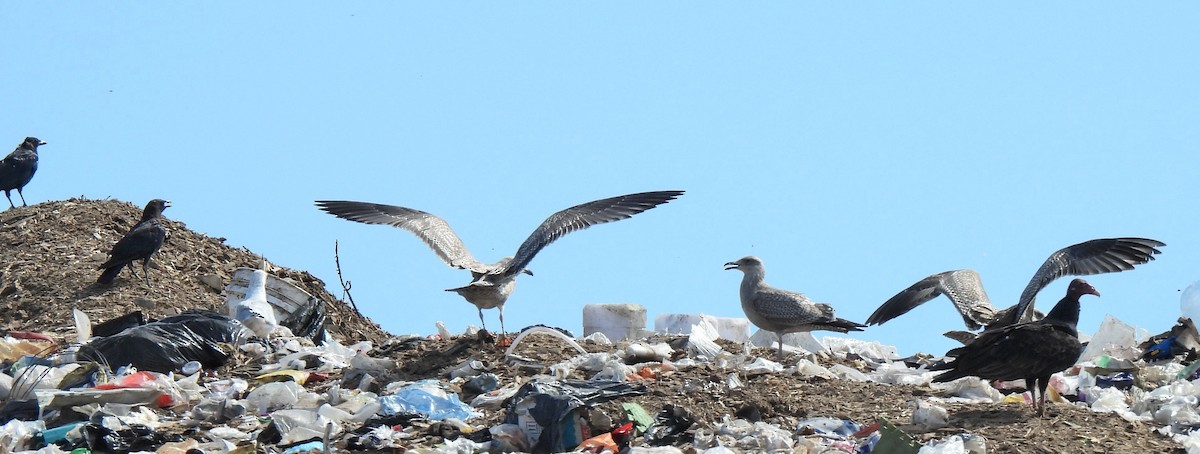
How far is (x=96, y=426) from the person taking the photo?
24.1ft

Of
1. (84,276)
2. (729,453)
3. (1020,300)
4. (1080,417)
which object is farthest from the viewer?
(84,276)

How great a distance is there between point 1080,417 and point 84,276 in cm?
977

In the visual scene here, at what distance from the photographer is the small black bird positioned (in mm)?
7242

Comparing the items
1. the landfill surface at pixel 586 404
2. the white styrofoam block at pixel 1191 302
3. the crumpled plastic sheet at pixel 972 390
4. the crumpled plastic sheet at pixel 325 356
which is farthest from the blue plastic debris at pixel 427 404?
the white styrofoam block at pixel 1191 302

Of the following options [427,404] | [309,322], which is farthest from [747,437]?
[309,322]

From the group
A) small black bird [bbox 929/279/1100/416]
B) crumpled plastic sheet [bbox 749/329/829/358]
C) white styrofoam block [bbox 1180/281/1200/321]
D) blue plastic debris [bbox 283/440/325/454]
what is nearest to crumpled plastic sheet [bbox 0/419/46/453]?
blue plastic debris [bbox 283/440/325/454]

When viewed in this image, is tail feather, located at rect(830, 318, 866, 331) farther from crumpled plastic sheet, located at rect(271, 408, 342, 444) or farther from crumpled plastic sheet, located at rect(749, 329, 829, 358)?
crumpled plastic sheet, located at rect(271, 408, 342, 444)

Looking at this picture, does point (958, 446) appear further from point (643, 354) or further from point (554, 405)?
point (643, 354)

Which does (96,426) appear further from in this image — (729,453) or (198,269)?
(198,269)

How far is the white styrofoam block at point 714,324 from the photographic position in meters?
11.4

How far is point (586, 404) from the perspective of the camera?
6.91 meters

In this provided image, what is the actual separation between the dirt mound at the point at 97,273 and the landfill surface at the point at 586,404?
1867mm

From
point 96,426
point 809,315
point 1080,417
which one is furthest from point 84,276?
point 1080,417

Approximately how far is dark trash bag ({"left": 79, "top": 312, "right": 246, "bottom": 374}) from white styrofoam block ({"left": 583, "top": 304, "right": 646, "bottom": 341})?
3378 mm
